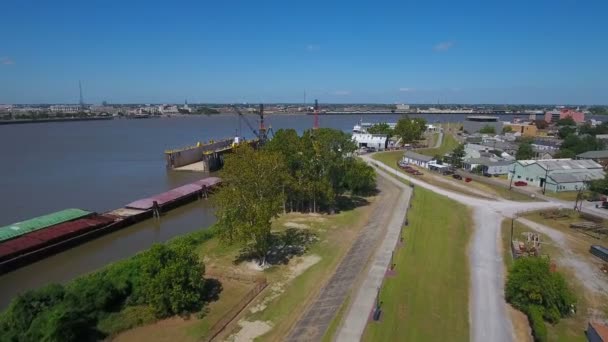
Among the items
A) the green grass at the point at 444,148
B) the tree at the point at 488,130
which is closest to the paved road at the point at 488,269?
the green grass at the point at 444,148

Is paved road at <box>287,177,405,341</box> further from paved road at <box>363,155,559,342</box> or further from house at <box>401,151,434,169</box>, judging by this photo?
house at <box>401,151,434,169</box>

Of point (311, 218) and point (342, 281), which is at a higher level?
point (342, 281)

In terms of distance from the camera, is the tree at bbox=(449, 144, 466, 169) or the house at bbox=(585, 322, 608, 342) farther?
the tree at bbox=(449, 144, 466, 169)

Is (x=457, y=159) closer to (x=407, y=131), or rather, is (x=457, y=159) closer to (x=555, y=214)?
(x=555, y=214)

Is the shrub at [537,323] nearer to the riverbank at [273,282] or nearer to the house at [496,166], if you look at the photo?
the riverbank at [273,282]


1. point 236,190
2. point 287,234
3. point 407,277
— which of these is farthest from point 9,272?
point 407,277

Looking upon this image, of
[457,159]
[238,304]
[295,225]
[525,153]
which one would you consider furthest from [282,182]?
[525,153]

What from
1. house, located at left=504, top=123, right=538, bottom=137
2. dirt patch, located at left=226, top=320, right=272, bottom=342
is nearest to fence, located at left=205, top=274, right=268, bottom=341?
dirt patch, located at left=226, top=320, right=272, bottom=342
